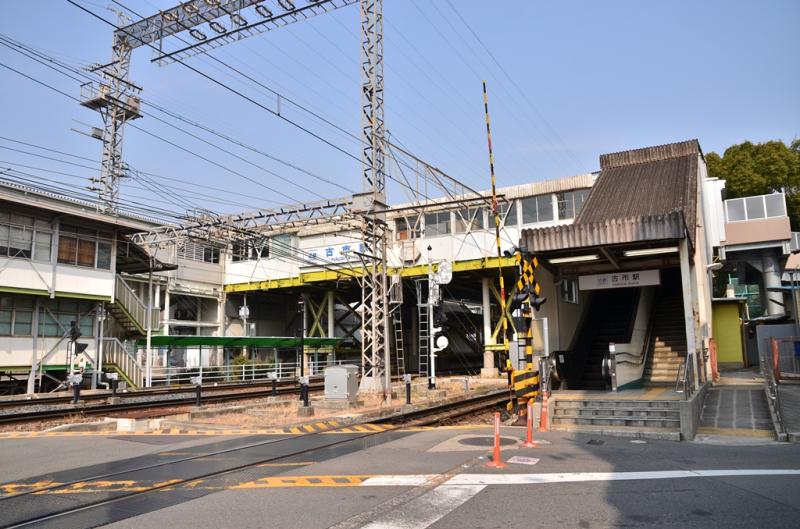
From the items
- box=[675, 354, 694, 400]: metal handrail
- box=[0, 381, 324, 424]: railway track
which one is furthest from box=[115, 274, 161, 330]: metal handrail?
box=[675, 354, 694, 400]: metal handrail

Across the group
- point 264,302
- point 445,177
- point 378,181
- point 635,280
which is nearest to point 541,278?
point 635,280

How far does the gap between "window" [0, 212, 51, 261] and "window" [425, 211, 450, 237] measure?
79.1 feet

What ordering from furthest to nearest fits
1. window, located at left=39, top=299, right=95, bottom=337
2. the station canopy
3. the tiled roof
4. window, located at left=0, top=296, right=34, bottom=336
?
the station canopy < window, located at left=39, top=299, right=95, bottom=337 < window, located at left=0, top=296, right=34, bottom=336 < the tiled roof

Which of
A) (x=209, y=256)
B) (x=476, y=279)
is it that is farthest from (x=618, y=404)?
(x=209, y=256)

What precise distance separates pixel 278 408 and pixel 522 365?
803cm

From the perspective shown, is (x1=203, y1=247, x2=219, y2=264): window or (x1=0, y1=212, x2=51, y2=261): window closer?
(x1=0, y1=212, x2=51, y2=261): window

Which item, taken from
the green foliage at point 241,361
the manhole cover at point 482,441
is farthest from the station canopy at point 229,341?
the manhole cover at point 482,441

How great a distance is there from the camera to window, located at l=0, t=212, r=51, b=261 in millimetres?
23984

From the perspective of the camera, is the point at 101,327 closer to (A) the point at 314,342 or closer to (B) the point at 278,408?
(B) the point at 278,408

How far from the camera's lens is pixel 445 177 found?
3216 cm

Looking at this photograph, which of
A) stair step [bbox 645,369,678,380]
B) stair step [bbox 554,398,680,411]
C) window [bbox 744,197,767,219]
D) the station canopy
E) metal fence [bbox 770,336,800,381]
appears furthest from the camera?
window [bbox 744,197,767,219]

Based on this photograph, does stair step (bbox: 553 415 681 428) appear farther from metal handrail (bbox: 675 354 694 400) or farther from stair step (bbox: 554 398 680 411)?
metal handrail (bbox: 675 354 694 400)

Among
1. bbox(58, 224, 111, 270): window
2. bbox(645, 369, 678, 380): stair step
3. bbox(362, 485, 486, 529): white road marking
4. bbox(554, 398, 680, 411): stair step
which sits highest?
bbox(58, 224, 111, 270): window

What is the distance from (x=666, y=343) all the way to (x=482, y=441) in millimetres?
12231
